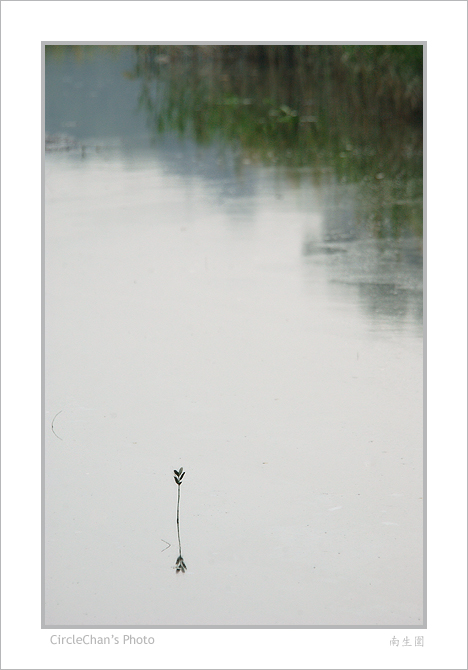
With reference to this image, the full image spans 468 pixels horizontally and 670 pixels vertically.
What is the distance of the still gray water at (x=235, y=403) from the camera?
11.7 ft

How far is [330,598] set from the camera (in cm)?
347

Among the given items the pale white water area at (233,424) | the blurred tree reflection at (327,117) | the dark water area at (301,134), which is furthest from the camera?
the blurred tree reflection at (327,117)

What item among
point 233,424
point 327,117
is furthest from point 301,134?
point 233,424

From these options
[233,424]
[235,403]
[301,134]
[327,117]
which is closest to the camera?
[233,424]

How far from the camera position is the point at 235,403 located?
496 centimetres

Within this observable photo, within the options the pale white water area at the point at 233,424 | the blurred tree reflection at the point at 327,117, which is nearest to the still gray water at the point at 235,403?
the pale white water area at the point at 233,424

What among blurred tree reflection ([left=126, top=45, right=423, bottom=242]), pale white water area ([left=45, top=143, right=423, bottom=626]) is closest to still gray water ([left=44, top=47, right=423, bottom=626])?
pale white water area ([left=45, top=143, right=423, bottom=626])

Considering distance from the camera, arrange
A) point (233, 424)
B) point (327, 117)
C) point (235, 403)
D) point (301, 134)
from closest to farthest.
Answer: point (233, 424), point (235, 403), point (301, 134), point (327, 117)

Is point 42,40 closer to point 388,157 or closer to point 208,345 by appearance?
point 208,345

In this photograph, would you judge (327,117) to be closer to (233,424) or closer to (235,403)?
(235,403)

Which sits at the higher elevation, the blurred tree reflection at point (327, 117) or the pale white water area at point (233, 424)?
the blurred tree reflection at point (327, 117)

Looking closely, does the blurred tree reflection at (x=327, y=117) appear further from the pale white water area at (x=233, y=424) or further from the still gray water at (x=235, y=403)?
the pale white water area at (x=233, y=424)


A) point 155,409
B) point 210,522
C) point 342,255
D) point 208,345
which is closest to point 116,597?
point 210,522

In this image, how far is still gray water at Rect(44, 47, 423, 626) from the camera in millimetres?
3570
